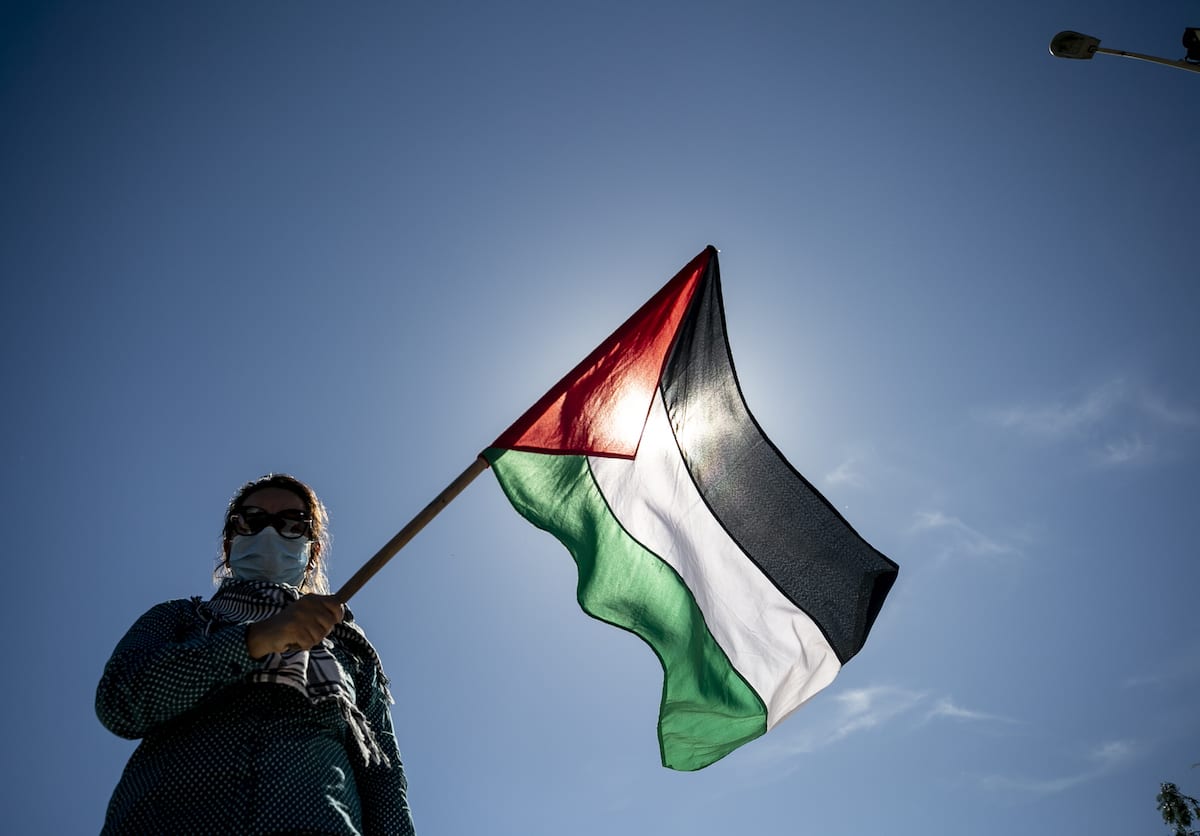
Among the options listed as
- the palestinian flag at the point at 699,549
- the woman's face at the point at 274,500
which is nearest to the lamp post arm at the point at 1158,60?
the palestinian flag at the point at 699,549

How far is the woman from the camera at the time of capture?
2695mm

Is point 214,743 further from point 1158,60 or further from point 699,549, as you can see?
point 1158,60

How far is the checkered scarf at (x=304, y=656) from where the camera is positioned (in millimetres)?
3031

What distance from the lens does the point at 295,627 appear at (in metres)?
2.93

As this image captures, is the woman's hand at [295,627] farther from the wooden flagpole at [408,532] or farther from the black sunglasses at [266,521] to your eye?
the black sunglasses at [266,521]

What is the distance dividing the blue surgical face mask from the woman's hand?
0.95 m

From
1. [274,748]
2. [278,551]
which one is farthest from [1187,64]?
[274,748]

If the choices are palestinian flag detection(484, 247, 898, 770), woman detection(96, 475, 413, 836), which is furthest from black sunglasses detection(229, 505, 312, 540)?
palestinian flag detection(484, 247, 898, 770)

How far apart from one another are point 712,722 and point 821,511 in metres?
1.39

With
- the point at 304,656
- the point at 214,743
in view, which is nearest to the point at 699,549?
the point at 304,656

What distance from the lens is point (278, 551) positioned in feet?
12.9

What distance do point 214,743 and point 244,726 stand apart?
10 centimetres

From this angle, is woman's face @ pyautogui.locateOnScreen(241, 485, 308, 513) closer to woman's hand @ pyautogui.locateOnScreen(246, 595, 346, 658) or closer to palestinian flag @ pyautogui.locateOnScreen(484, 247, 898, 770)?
woman's hand @ pyautogui.locateOnScreen(246, 595, 346, 658)

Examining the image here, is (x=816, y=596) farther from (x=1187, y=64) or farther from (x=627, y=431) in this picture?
(x=1187, y=64)
